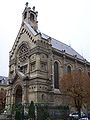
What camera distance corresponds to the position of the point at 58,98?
1927 inches

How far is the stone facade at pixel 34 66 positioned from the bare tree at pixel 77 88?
324 cm

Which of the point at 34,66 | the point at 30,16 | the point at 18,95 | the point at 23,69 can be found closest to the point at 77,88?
the point at 34,66

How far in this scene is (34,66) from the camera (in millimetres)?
48312

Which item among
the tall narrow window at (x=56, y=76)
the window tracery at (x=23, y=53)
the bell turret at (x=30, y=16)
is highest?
the bell turret at (x=30, y=16)

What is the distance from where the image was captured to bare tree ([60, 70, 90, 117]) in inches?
1762

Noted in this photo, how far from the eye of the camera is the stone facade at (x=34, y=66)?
46.4 metres

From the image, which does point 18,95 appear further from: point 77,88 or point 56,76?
point 77,88

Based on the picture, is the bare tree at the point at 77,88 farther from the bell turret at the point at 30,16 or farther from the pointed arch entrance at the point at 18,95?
the bell turret at the point at 30,16

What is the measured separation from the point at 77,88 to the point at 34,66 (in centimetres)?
1065

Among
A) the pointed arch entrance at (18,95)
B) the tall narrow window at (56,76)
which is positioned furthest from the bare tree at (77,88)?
the pointed arch entrance at (18,95)

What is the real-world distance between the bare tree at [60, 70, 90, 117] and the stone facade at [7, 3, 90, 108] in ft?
10.6

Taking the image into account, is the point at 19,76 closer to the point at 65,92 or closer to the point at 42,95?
the point at 42,95

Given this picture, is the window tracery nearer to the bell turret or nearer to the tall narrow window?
the bell turret

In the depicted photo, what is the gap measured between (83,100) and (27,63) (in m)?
15.2
